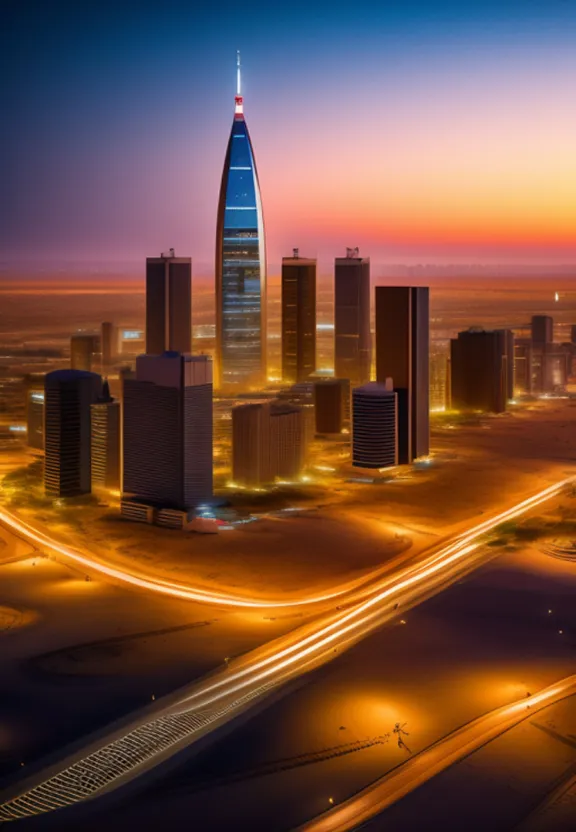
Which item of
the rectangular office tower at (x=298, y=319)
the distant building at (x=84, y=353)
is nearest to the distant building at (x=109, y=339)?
the distant building at (x=84, y=353)

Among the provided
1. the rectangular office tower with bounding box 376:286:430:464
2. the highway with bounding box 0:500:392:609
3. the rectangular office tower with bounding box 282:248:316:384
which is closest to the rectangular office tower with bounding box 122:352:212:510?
the highway with bounding box 0:500:392:609

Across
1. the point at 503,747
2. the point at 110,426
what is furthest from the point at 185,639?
the point at 110,426

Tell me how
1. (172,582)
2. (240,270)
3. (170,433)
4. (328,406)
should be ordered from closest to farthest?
1. (172,582)
2. (170,433)
3. (328,406)
4. (240,270)

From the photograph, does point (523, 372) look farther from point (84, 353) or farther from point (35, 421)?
point (35, 421)

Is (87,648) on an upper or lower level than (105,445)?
lower

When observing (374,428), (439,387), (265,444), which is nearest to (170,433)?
(265,444)

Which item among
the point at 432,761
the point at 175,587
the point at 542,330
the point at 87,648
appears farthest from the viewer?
the point at 542,330

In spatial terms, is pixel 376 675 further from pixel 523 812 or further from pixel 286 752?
pixel 523 812
